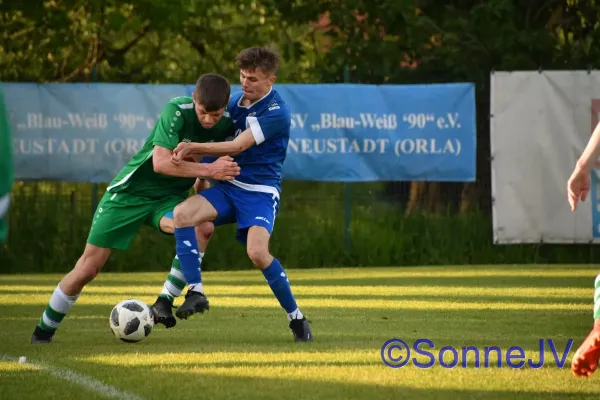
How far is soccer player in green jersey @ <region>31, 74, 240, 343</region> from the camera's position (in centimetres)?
854

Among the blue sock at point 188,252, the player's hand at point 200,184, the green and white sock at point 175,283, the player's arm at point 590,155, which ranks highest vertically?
the player's arm at point 590,155

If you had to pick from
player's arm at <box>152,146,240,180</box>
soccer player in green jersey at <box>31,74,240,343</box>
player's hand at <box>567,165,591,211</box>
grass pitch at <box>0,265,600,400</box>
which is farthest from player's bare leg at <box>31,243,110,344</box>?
player's hand at <box>567,165,591,211</box>

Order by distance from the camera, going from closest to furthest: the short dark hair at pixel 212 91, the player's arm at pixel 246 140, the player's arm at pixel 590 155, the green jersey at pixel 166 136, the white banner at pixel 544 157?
1. the player's arm at pixel 590 155
2. the short dark hair at pixel 212 91
3. the player's arm at pixel 246 140
4. the green jersey at pixel 166 136
5. the white banner at pixel 544 157

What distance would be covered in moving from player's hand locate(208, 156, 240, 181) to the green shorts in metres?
0.56

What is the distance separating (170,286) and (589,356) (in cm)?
352

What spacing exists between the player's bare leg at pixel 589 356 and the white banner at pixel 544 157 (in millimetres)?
10558

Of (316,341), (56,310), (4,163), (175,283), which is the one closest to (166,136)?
(175,283)

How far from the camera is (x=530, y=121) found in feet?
55.8

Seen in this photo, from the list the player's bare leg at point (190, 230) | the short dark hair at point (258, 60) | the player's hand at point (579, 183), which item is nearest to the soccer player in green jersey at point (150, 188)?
the player's bare leg at point (190, 230)

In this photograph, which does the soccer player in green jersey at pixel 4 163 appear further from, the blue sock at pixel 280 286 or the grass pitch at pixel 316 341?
the blue sock at pixel 280 286

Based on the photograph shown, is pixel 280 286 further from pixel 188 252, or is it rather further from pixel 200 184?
pixel 200 184

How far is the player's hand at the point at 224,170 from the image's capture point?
8492mm

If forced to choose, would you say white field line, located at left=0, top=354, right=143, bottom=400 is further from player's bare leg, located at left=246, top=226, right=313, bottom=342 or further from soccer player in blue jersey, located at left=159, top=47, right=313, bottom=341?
player's bare leg, located at left=246, top=226, right=313, bottom=342

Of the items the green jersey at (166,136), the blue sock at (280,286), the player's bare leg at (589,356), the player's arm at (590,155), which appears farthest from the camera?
the green jersey at (166,136)
